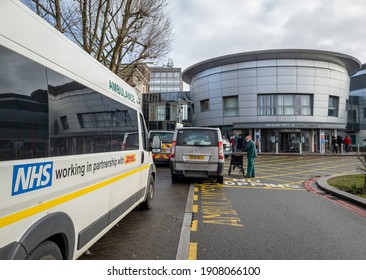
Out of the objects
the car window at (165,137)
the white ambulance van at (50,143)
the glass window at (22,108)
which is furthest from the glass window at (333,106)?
the glass window at (22,108)

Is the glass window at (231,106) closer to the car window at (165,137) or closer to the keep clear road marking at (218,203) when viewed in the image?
the car window at (165,137)

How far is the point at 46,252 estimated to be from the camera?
2105 millimetres

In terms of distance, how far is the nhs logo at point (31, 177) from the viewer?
6.04 ft

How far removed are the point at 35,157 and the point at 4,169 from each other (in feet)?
1.06

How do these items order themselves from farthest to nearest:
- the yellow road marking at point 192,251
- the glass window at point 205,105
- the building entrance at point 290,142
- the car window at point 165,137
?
the glass window at point 205,105
the building entrance at point 290,142
the car window at point 165,137
the yellow road marking at point 192,251

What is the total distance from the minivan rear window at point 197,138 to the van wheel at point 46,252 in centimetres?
696

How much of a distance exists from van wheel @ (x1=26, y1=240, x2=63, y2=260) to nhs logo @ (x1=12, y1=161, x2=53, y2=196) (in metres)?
0.46

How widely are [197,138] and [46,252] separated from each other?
728 cm

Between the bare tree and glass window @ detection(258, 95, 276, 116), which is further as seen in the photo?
glass window @ detection(258, 95, 276, 116)

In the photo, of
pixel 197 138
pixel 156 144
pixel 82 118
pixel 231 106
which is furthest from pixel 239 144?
pixel 82 118

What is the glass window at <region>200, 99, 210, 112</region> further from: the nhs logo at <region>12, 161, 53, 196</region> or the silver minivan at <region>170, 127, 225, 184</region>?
the nhs logo at <region>12, 161, 53, 196</region>

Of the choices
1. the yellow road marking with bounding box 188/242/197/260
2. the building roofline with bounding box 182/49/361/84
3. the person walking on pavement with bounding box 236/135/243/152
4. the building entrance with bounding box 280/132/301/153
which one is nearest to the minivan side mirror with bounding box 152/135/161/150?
the yellow road marking with bounding box 188/242/197/260

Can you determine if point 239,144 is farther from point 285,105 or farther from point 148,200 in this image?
point 148,200

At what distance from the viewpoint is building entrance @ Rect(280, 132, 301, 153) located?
3158 centimetres
